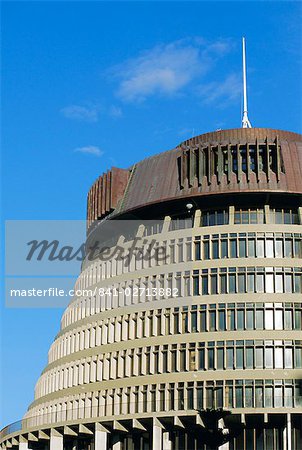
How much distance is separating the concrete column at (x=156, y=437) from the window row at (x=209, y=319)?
32.5 ft

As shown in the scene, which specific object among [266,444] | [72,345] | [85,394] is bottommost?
[266,444]

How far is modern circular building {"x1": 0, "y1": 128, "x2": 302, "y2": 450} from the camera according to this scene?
97000 millimetres

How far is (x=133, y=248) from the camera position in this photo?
355 ft

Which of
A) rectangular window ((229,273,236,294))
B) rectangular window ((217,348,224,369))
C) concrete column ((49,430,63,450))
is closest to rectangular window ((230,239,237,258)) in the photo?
rectangular window ((229,273,236,294))

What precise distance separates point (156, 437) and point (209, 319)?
42.4 feet

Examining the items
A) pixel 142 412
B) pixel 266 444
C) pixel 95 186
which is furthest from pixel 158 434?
pixel 95 186

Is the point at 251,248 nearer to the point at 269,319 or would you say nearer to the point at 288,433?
the point at 269,319

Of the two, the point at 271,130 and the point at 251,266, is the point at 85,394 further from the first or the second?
the point at 271,130

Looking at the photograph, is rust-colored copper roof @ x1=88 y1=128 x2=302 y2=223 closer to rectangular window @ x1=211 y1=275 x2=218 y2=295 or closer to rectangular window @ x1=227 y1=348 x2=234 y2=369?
rectangular window @ x1=211 y1=275 x2=218 y2=295

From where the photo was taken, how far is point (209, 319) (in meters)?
99.8

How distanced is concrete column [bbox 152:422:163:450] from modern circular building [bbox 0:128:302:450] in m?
0.12

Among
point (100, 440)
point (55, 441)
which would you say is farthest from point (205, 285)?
point (55, 441)

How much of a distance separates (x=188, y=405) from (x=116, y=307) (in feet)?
52.3

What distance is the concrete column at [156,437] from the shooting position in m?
96.8
